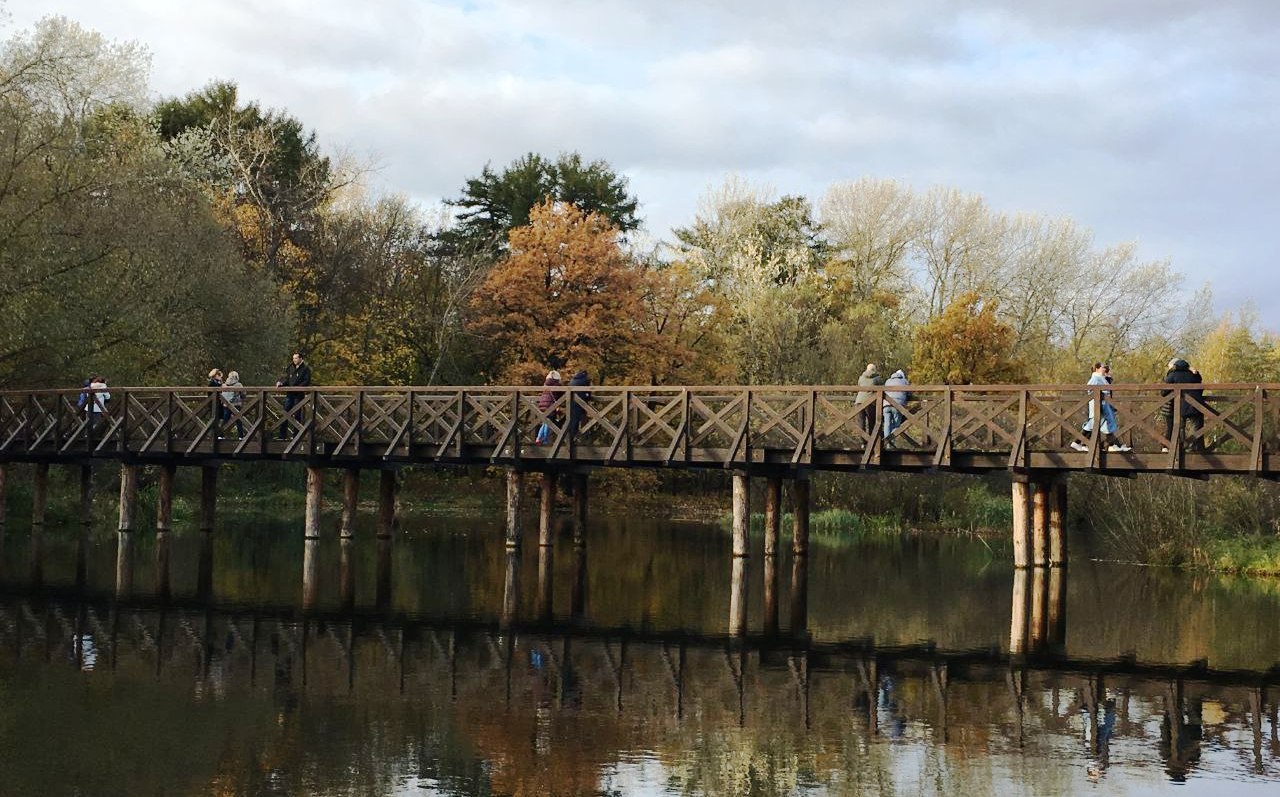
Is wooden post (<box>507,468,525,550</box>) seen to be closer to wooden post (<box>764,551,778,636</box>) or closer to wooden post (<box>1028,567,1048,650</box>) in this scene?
wooden post (<box>764,551,778,636</box>)

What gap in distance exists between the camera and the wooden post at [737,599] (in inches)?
693

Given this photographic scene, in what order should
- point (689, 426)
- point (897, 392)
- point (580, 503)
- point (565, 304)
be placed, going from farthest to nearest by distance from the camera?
point (565, 304)
point (580, 503)
point (689, 426)
point (897, 392)

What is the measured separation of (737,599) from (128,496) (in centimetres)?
1309

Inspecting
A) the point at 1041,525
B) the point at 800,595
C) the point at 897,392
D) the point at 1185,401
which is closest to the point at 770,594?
the point at 800,595

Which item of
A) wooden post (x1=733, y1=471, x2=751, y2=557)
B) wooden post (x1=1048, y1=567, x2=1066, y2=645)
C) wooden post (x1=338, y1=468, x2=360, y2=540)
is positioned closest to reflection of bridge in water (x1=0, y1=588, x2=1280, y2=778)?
wooden post (x1=1048, y1=567, x2=1066, y2=645)

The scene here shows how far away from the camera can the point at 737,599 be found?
67.2ft

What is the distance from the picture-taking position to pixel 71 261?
2878 cm

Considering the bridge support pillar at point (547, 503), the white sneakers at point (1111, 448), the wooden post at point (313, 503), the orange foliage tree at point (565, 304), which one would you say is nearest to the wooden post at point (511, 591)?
the bridge support pillar at point (547, 503)

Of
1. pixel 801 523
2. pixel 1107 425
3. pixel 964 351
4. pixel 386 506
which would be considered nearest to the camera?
pixel 1107 425

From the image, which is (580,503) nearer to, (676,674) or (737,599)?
(737,599)

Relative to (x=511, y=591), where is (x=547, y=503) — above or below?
above

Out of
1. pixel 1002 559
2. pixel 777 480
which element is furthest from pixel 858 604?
pixel 1002 559

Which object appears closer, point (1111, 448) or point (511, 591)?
point (511, 591)

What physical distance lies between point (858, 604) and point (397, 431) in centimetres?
976
